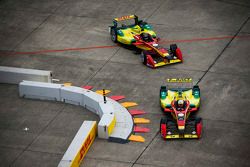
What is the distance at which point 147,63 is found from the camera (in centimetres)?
3134

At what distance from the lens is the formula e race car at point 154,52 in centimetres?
3111

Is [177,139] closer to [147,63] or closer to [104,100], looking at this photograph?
[104,100]

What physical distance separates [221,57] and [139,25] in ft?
14.9

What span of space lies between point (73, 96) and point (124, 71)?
3404 millimetres

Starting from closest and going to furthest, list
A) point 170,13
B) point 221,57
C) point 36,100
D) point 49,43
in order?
point 36,100 < point 221,57 < point 49,43 < point 170,13

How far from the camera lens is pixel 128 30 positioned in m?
33.6

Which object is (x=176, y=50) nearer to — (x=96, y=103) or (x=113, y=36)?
(x=113, y=36)

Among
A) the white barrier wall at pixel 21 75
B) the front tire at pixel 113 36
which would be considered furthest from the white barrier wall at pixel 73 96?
the front tire at pixel 113 36

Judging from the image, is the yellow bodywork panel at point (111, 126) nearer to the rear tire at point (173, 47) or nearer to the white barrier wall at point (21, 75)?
the white barrier wall at point (21, 75)

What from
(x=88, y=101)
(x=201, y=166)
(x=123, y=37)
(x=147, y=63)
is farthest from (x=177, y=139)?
(x=123, y=37)

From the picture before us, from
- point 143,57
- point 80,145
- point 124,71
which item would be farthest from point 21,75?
point 80,145

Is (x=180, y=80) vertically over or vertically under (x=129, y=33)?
under

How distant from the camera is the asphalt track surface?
83.3ft

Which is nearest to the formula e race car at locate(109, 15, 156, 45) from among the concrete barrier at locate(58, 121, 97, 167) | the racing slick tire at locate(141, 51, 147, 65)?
the racing slick tire at locate(141, 51, 147, 65)
